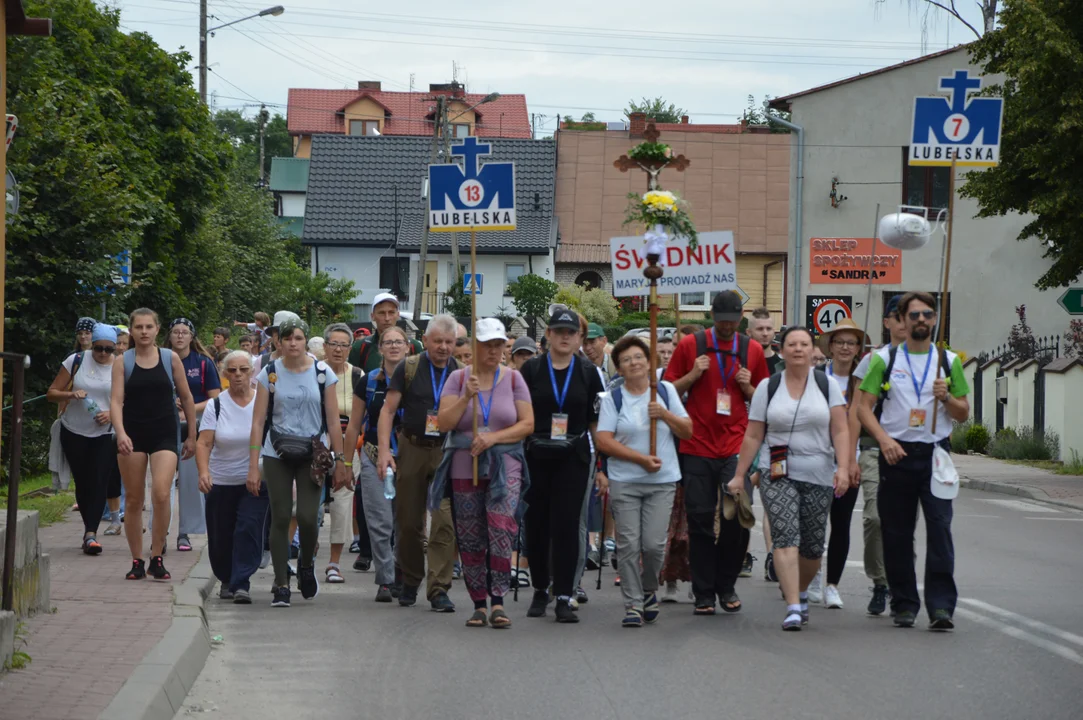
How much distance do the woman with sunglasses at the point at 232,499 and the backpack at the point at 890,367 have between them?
4327 mm

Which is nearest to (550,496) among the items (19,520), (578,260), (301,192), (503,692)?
(503,692)

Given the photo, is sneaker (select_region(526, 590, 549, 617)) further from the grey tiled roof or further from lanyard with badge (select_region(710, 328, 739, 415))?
the grey tiled roof

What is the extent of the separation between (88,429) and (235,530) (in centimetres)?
256

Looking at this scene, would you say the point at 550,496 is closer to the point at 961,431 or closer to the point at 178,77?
the point at 961,431

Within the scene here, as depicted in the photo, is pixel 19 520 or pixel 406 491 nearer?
pixel 19 520

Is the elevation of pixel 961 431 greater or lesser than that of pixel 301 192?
lesser

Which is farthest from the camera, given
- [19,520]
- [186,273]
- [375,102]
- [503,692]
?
[375,102]

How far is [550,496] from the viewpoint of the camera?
9953 mm

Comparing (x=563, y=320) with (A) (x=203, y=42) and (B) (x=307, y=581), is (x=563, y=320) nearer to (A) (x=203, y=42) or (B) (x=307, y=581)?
(B) (x=307, y=581)

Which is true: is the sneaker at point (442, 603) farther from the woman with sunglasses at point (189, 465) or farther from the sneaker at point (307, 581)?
the woman with sunglasses at point (189, 465)

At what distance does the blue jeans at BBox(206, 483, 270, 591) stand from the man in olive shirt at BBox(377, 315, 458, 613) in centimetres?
105

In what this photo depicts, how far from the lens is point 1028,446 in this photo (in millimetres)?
27016

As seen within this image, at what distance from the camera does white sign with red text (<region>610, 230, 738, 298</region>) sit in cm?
1249

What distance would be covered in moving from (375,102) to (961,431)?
265 feet
